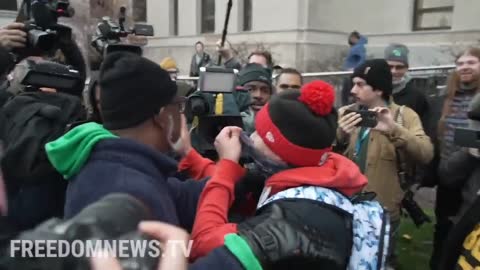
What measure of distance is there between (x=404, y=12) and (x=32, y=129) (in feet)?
50.7

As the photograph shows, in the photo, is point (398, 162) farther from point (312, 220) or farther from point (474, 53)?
point (312, 220)

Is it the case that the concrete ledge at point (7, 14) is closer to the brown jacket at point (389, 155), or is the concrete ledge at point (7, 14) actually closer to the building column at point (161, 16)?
the building column at point (161, 16)

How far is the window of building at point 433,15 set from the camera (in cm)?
1561

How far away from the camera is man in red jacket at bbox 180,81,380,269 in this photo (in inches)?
69.4

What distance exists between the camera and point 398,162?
368 centimetres

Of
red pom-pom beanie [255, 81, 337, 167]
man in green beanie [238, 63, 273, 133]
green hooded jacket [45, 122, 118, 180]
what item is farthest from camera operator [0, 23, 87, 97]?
red pom-pom beanie [255, 81, 337, 167]

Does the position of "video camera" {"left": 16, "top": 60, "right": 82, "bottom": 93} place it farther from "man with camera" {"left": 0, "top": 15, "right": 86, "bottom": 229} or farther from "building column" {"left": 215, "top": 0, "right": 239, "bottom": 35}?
"building column" {"left": 215, "top": 0, "right": 239, "bottom": 35}

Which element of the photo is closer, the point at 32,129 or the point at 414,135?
the point at 32,129

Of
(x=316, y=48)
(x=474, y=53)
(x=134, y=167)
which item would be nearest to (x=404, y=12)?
(x=316, y=48)

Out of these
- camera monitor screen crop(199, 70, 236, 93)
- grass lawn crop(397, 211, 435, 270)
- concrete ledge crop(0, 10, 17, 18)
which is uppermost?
concrete ledge crop(0, 10, 17, 18)

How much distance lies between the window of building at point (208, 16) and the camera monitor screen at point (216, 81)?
57.5ft

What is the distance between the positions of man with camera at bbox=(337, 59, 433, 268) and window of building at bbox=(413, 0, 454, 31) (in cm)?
1293

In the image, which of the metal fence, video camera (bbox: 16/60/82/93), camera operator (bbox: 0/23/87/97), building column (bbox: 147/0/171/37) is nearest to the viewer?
video camera (bbox: 16/60/82/93)

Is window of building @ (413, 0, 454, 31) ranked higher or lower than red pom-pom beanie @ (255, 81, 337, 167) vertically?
higher
